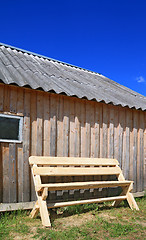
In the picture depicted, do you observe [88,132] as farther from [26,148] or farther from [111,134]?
[26,148]

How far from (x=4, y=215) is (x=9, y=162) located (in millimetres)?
1065

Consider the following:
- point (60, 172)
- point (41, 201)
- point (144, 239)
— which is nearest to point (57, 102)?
point (60, 172)

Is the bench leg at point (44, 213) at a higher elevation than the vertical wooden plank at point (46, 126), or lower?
lower

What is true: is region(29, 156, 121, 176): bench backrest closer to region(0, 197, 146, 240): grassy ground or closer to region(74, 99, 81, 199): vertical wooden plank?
region(74, 99, 81, 199): vertical wooden plank

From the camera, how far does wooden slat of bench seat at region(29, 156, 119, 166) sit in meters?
4.73

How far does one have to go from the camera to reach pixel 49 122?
5195 millimetres

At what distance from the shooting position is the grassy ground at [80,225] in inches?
148

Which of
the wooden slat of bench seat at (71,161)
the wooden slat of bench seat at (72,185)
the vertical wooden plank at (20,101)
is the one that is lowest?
the wooden slat of bench seat at (72,185)

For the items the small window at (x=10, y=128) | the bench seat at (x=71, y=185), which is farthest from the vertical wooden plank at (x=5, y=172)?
the bench seat at (x=71, y=185)

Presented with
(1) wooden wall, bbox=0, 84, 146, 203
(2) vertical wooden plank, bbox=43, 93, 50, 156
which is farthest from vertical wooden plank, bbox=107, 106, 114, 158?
(2) vertical wooden plank, bbox=43, 93, 50, 156

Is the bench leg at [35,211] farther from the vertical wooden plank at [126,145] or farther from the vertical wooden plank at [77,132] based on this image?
the vertical wooden plank at [126,145]

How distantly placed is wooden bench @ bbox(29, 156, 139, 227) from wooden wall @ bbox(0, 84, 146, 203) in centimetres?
27

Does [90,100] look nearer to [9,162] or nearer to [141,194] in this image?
[9,162]

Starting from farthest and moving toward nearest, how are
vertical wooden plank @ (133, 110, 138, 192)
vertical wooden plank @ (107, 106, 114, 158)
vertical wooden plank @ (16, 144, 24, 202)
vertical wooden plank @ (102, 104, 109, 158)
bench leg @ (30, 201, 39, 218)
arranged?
vertical wooden plank @ (133, 110, 138, 192) → vertical wooden plank @ (107, 106, 114, 158) → vertical wooden plank @ (102, 104, 109, 158) → vertical wooden plank @ (16, 144, 24, 202) → bench leg @ (30, 201, 39, 218)
